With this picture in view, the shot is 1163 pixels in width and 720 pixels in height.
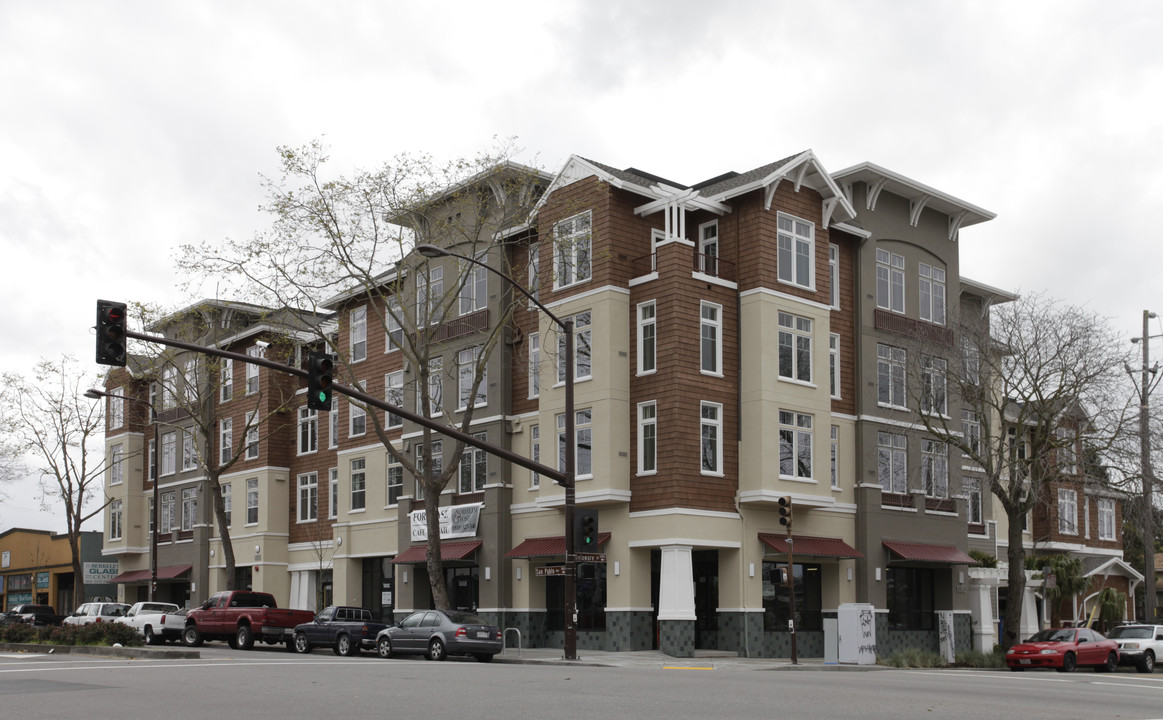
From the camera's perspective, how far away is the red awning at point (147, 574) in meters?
58.2

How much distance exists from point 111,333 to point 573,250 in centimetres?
1934

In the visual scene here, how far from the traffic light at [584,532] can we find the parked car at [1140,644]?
60.2ft

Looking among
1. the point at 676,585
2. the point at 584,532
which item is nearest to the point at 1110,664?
the point at 676,585

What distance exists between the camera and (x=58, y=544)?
73.0m

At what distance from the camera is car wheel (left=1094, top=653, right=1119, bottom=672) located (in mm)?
35781

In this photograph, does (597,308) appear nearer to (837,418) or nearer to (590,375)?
(590,375)

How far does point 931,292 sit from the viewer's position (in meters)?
43.9

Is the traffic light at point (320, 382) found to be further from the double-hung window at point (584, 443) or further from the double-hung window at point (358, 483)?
the double-hung window at point (358, 483)

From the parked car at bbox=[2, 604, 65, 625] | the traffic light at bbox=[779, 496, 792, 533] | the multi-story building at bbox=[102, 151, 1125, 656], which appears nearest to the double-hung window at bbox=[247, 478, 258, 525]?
the parked car at bbox=[2, 604, 65, 625]

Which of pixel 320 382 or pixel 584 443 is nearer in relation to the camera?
pixel 320 382

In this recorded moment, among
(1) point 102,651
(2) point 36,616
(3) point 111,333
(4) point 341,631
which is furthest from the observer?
(2) point 36,616

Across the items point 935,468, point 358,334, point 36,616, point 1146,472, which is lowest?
point 36,616

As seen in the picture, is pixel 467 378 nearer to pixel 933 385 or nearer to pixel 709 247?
pixel 709 247

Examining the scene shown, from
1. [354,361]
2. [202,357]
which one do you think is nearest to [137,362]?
[202,357]
